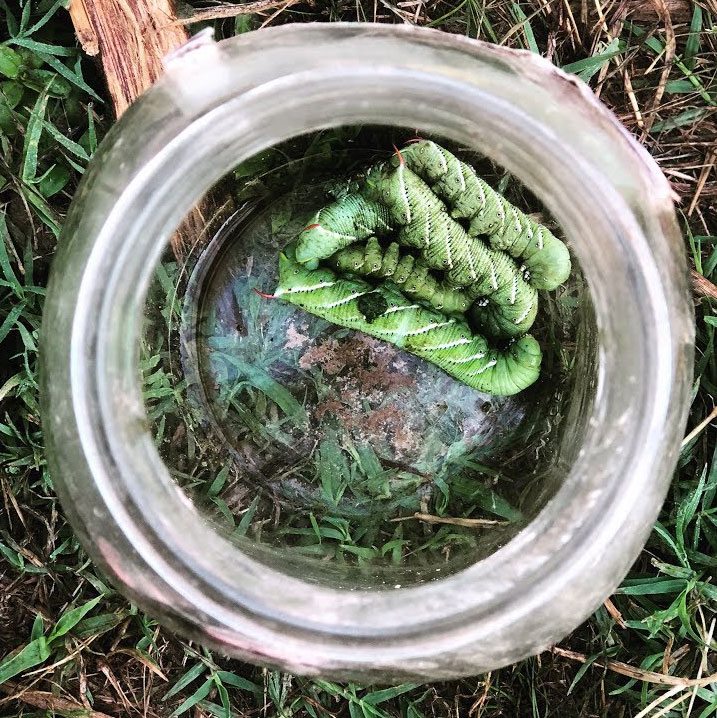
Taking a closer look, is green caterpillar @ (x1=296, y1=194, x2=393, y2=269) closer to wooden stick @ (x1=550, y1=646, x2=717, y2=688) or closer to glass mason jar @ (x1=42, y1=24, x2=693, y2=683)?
glass mason jar @ (x1=42, y1=24, x2=693, y2=683)

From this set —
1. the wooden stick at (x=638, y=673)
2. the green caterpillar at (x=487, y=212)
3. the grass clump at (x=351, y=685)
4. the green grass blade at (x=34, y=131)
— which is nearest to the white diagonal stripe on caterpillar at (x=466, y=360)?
the green caterpillar at (x=487, y=212)

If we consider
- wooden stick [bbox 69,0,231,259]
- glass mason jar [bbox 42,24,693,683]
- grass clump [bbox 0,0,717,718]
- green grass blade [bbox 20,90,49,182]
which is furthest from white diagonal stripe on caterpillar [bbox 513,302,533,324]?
green grass blade [bbox 20,90,49,182]

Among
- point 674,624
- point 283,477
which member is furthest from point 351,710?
point 674,624

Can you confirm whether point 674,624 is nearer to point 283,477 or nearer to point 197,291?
point 283,477

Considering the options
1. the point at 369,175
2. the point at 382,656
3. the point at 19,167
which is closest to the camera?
the point at 382,656

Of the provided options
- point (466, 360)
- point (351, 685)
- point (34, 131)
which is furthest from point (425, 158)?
point (351, 685)

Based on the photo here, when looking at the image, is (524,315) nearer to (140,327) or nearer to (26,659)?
(140,327)

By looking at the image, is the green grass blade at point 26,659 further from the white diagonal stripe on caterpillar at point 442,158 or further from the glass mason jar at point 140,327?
the white diagonal stripe on caterpillar at point 442,158
